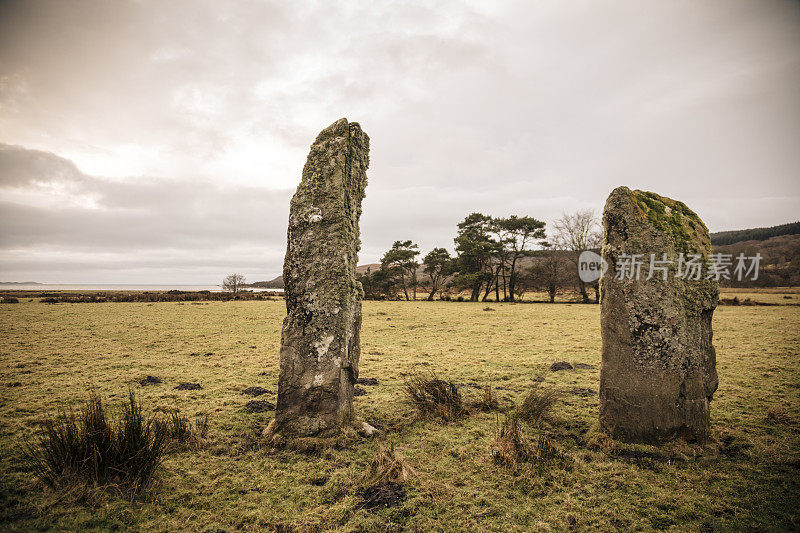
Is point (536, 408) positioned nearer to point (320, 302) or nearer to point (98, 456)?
point (320, 302)

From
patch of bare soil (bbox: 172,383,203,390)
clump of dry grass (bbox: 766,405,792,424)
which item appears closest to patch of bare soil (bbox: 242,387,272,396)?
patch of bare soil (bbox: 172,383,203,390)

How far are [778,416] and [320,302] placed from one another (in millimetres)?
7787

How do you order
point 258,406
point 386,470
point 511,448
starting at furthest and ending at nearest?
1. point 258,406
2. point 511,448
3. point 386,470

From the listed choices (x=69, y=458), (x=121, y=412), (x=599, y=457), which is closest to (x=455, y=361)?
(x=599, y=457)

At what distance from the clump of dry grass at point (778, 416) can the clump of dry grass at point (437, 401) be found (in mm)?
5026

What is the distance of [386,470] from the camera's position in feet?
13.9

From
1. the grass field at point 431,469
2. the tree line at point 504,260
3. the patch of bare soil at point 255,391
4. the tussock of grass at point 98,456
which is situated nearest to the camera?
the grass field at point 431,469

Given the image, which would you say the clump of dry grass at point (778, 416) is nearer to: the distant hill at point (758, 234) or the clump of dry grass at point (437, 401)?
the clump of dry grass at point (437, 401)

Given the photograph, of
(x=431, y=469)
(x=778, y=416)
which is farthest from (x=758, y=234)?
(x=431, y=469)

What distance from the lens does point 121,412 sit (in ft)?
19.5

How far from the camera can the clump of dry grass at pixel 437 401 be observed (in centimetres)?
617

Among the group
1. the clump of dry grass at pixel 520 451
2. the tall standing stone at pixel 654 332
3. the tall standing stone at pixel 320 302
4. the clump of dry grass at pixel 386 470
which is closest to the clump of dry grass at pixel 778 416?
the tall standing stone at pixel 654 332

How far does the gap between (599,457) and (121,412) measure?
7.43 meters

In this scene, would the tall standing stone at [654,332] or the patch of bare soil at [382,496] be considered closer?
the patch of bare soil at [382,496]
